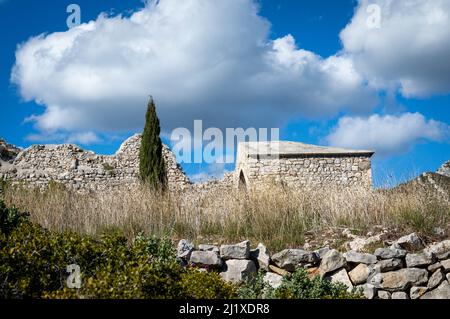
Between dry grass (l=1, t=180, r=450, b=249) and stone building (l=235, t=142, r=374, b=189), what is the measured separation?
35.0 feet

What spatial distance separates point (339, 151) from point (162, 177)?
320 inches

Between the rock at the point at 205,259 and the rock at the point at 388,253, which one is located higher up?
the rock at the point at 388,253

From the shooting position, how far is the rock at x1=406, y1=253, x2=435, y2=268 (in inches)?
286

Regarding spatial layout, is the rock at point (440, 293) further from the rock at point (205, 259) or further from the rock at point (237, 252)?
the rock at point (205, 259)

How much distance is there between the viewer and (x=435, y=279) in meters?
7.23

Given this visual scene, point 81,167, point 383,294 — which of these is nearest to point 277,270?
point 383,294

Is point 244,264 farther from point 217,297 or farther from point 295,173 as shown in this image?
point 295,173

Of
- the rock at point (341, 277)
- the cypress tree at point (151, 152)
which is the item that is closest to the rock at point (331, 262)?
the rock at point (341, 277)

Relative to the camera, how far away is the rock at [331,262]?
23.1 feet

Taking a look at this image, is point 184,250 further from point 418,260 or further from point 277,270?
point 418,260

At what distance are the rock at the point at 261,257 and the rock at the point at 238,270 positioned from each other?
5.5 inches
